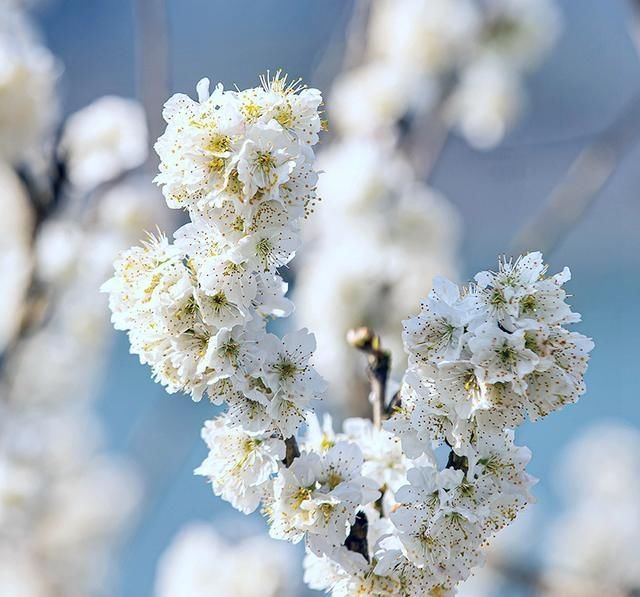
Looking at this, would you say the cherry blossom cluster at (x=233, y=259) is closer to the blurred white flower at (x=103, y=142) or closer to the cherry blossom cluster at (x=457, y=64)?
the blurred white flower at (x=103, y=142)

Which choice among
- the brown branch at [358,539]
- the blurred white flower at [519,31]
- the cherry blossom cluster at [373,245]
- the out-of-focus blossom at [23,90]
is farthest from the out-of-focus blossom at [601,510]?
the brown branch at [358,539]

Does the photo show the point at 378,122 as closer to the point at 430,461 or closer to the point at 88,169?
the point at 88,169

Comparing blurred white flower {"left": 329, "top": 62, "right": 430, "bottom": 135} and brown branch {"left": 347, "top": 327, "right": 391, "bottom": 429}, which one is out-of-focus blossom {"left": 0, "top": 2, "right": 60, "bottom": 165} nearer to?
blurred white flower {"left": 329, "top": 62, "right": 430, "bottom": 135}

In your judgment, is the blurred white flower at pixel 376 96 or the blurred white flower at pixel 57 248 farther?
the blurred white flower at pixel 376 96

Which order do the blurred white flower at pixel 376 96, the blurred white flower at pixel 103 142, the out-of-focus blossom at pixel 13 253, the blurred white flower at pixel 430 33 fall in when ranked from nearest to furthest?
the out-of-focus blossom at pixel 13 253 → the blurred white flower at pixel 103 142 → the blurred white flower at pixel 376 96 → the blurred white flower at pixel 430 33

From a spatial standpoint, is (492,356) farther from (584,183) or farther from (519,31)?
(519,31)

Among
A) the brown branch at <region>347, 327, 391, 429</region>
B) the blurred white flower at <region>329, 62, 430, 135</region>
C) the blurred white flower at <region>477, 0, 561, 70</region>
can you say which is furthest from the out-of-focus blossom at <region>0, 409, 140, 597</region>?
the brown branch at <region>347, 327, 391, 429</region>

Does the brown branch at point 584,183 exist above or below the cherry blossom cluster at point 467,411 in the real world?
above

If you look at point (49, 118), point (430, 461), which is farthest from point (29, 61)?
point (430, 461)
